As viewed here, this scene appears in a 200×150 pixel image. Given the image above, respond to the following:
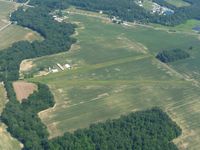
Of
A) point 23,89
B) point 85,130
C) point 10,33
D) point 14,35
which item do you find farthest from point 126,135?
point 10,33

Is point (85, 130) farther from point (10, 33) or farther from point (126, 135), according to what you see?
point (10, 33)

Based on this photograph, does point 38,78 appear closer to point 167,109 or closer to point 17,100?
point 17,100

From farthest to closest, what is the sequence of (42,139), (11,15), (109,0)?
(109,0) → (11,15) → (42,139)

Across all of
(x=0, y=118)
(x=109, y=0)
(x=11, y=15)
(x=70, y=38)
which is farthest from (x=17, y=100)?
(x=109, y=0)

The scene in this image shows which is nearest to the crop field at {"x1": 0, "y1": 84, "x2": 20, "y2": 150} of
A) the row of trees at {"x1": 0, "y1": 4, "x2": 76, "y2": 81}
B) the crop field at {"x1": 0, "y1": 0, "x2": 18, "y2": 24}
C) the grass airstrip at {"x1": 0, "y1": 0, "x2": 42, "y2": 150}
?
the grass airstrip at {"x1": 0, "y1": 0, "x2": 42, "y2": 150}

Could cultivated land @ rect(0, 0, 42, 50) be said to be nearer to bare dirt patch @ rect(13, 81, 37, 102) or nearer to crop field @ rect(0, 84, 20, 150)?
bare dirt patch @ rect(13, 81, 37, 102)
